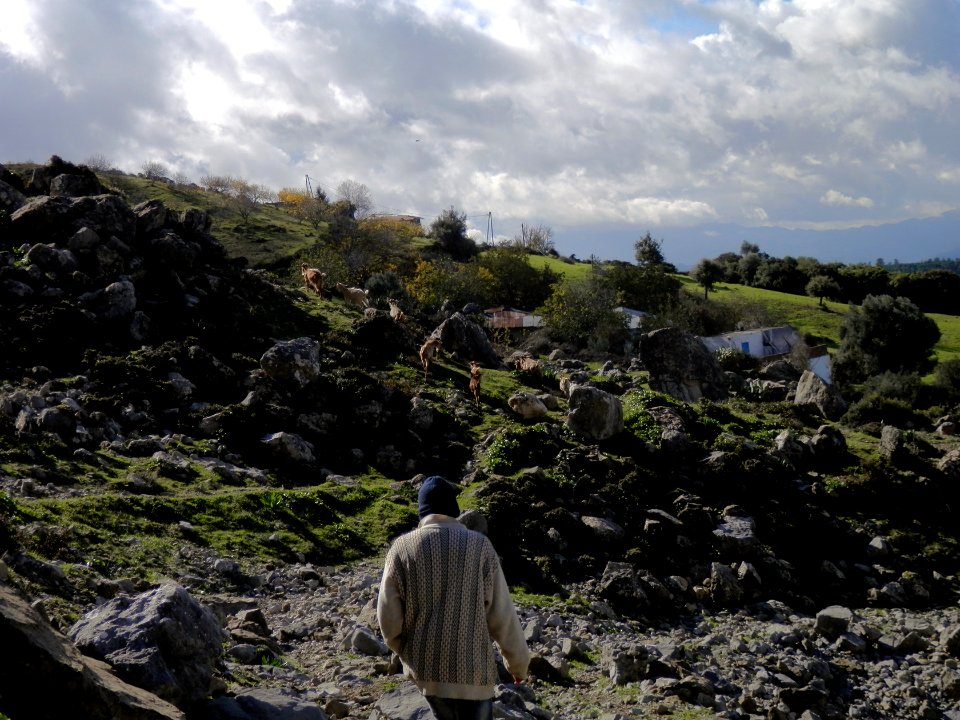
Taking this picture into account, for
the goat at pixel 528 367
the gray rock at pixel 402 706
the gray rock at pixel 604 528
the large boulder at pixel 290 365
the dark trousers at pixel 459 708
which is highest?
the large boulder at pixel 290 365

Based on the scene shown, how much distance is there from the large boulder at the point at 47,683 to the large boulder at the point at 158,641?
0.56 metres

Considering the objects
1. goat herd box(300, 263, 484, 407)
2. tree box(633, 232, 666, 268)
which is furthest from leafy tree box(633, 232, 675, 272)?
goat herd box(300, 263, 484, 407)

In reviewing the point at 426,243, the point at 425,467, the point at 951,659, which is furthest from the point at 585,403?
the point at 426,243

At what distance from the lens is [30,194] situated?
31672 millimetres

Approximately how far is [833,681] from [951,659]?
6.77 ft

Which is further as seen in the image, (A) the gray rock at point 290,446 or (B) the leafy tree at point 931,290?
(B) the leafy tree at point 931,290

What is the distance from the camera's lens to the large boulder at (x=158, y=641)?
610 centimetres

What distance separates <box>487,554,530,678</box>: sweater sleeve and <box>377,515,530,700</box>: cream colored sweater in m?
0.03

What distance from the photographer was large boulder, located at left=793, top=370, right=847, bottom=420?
83.4 ft

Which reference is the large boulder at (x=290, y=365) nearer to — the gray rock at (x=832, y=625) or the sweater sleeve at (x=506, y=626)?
the gray rock at (x=832, y=625)

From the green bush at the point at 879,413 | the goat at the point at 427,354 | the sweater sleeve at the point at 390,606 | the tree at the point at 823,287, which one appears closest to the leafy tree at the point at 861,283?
the tree at the point at 823,287

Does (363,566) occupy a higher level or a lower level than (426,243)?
lower

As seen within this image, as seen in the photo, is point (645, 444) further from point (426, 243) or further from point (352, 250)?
point (426, 243)

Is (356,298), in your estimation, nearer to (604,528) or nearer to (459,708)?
(604,528)
